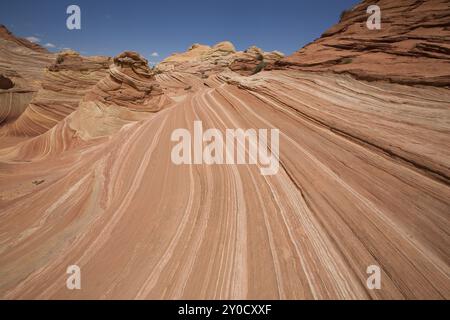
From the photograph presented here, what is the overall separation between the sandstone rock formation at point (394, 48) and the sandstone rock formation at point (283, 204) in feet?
0.18

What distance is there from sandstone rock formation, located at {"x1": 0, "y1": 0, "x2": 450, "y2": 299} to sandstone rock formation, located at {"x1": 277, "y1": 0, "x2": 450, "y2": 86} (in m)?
0.06

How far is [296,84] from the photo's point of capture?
740cm

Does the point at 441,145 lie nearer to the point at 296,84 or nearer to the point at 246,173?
the point at 246,173

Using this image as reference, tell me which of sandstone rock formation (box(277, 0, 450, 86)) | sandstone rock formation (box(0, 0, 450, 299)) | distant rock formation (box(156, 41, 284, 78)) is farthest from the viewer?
distant rock formation (box(156, 41, 284, 78))

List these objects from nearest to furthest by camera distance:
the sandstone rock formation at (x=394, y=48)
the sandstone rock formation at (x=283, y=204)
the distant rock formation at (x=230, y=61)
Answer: the sandstone rock formation at (x=283, y=204) < the sandstone rock formation at (x=394, y=48) < the distant rock formation at (x=230, y=61)

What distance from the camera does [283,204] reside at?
3.55 meters

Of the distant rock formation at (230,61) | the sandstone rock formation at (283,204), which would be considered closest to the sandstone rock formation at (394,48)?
the sandstone rock formation at (283,204)

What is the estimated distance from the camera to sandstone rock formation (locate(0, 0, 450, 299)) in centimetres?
248

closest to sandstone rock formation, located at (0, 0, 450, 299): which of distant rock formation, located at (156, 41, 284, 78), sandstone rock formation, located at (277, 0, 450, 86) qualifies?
sandstone rock formation, located at (277, 0, 450, 86)

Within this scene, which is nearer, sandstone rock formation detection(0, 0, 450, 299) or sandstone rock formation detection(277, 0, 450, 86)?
sandstone rock formation detection(0, 0, 450, 299)

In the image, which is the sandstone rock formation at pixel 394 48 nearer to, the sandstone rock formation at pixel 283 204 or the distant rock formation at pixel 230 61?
the sandstone rock formation at pixel 283 204

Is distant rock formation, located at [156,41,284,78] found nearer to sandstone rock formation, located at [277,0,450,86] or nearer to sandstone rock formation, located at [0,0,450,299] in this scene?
sandstone rock formation, located at [277,0,450,86]

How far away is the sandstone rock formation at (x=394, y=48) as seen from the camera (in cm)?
537

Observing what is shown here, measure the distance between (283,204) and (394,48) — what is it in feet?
21.1
